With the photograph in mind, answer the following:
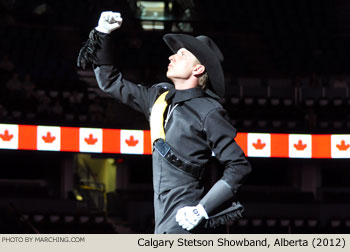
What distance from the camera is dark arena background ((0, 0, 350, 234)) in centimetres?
1432

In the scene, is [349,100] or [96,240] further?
[349,100]

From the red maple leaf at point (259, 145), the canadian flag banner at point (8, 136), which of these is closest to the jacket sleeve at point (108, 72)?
the canadian flag banner at point (8, 136)

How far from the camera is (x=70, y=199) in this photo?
1552cm

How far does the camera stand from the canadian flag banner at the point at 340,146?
14.8 m

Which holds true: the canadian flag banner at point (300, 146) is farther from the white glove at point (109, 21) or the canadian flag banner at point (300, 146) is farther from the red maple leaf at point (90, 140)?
the white glove at point (109, 21)

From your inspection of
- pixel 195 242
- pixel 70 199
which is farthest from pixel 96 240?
pixel 70 199

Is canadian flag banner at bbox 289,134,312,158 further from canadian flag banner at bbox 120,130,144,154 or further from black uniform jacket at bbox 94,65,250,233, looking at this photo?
black uniform jacket at bbox 94,65,250,233

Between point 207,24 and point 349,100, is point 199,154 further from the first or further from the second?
point 207,24

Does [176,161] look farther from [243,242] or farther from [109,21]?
[109,21]

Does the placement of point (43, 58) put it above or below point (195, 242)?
above

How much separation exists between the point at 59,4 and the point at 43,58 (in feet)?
6.68

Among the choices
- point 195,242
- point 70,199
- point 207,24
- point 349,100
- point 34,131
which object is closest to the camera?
point 195,242

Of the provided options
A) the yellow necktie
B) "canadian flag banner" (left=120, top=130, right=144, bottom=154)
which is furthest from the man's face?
"canadian flag banner" (left=120, top=130, right=144, bottom=154)

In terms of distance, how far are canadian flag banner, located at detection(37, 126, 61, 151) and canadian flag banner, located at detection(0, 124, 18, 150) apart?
46 cm
